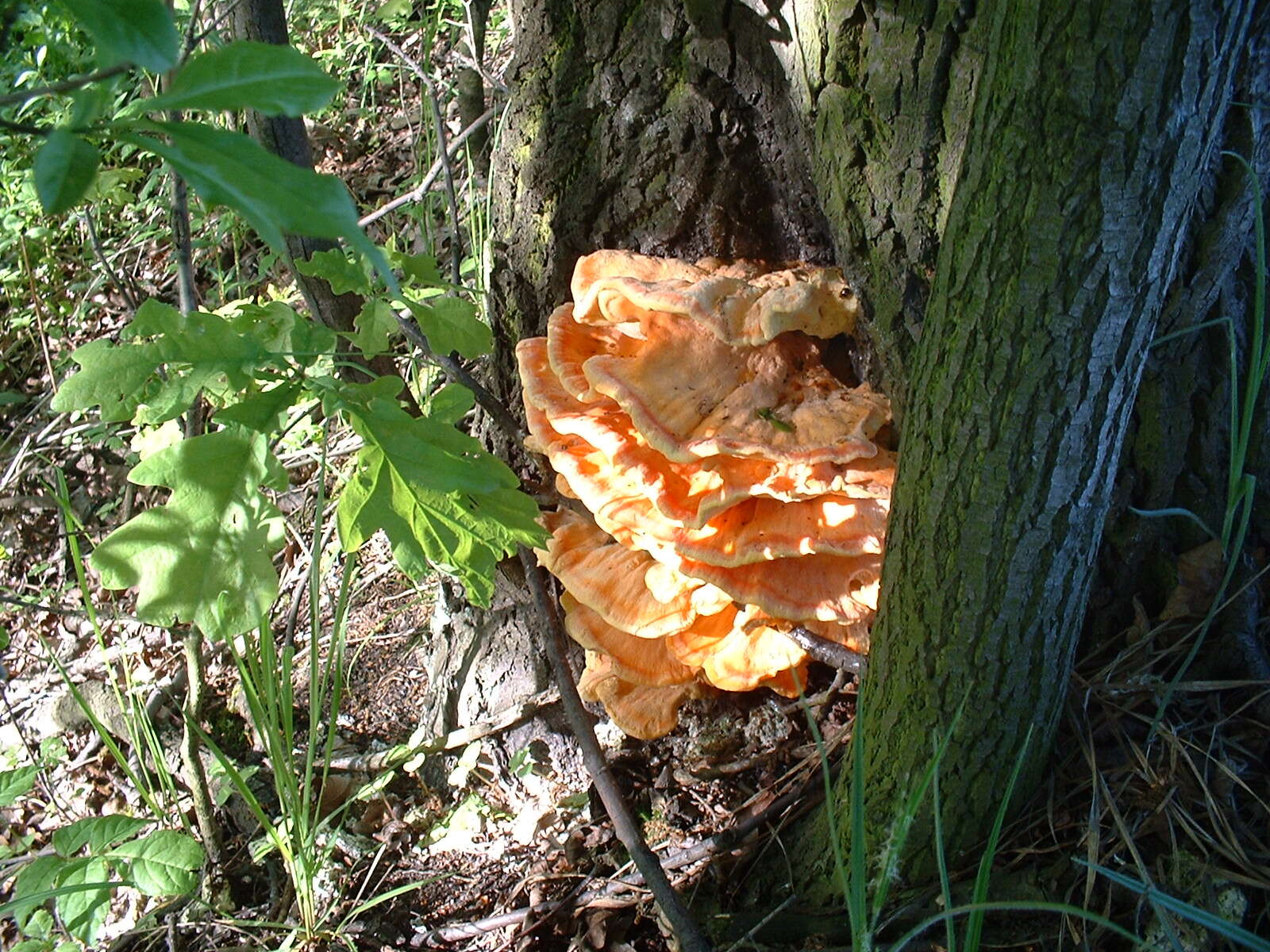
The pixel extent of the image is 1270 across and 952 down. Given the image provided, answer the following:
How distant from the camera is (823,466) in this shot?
2.15 meters

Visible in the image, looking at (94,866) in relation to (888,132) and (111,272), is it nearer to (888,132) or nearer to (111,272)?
(111,272)

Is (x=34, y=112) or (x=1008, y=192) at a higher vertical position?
(x=34, y=112)

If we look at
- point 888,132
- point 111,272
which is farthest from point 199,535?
point 111,272

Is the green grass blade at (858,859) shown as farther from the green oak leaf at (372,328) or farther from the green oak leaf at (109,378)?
the green oak leaf at (109,378)

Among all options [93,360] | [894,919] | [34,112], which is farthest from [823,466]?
[34,112]

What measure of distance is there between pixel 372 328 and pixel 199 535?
→ 2.13 ft

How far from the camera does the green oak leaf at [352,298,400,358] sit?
6.80 ft

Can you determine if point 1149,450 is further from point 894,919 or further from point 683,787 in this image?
point 683,787

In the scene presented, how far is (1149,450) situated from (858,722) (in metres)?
1.13

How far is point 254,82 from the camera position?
3.21 feet

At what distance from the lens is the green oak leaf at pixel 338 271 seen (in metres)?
2.09

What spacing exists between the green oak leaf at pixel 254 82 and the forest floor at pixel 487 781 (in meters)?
1.29

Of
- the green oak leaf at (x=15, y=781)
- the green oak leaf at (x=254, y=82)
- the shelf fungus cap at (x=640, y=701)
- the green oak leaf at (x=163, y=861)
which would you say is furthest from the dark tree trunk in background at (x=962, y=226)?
the green oak leaf at (x=15, y=781)

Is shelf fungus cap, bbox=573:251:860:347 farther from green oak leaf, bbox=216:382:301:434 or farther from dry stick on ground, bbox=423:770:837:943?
dry stick on ground, bbox=423:770:837:943
